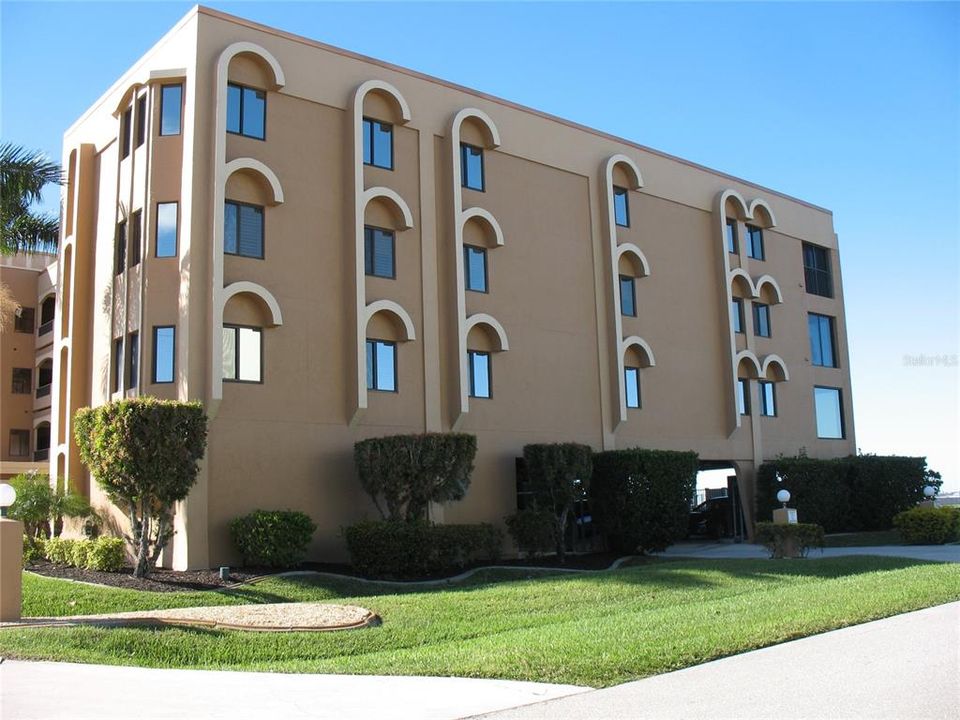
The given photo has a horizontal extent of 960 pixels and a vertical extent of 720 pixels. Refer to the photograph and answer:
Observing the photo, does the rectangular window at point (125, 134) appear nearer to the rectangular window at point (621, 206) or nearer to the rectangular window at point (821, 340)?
the rectangular window at point (621, 206)

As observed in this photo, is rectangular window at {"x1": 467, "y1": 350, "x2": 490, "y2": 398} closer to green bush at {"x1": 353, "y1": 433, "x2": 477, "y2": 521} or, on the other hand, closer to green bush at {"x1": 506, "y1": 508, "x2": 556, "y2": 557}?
green bush at {"x1": 506, "y1": 508, "x2": 556, "y2": 557}

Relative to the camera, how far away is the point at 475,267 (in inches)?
963

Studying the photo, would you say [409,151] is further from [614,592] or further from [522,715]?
[522,715]

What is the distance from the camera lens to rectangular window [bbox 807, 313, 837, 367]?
34.2 m

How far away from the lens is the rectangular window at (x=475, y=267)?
79.5 feet

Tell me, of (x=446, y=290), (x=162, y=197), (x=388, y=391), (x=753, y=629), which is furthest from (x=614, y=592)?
(x=162, y=197)

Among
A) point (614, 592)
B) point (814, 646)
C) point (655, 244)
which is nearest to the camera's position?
point (814, 646)

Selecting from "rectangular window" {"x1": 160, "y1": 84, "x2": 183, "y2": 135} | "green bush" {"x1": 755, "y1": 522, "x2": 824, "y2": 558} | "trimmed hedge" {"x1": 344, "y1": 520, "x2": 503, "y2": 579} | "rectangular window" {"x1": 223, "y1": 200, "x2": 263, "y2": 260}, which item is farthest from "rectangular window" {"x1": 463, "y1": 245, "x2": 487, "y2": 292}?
"green bush" {"x1": 755, "y1": 522, "x2": 824, "y2": 558}

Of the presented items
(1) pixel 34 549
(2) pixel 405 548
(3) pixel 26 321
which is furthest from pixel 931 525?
(3) pixel 26 321

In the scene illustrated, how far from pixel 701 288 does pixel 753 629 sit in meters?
20.3

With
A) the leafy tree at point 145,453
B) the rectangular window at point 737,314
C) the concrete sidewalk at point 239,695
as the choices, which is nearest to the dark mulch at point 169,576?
the leafy tree at point 145,453

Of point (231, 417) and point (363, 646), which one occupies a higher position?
point (231, 417)

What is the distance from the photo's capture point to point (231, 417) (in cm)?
1959

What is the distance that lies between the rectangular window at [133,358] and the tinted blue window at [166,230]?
72.5 inches
